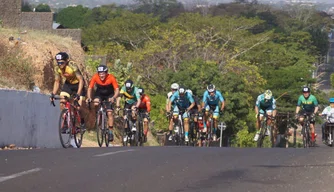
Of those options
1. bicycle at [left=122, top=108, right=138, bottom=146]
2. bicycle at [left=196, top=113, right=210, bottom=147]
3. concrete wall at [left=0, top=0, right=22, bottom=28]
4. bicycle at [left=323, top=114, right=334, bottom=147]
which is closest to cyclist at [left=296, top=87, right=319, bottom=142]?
bicycle at [left=323, top=114, right=334, bottom=147]

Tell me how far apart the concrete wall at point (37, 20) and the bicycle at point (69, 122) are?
24.9m

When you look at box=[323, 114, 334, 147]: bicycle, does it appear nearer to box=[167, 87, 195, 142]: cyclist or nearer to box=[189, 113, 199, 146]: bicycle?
box=[189, 113, 199, 146]: bicycle

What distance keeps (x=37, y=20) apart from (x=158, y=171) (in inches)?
1316

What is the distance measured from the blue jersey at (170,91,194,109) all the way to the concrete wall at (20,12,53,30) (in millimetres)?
18934

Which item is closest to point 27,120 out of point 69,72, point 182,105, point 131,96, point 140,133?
point 69,72

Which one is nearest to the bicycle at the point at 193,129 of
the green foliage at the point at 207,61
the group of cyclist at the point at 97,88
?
the group of cyclist at the point at 97,88

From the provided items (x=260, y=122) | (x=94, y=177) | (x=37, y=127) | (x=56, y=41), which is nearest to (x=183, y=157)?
(x=94, y=177)

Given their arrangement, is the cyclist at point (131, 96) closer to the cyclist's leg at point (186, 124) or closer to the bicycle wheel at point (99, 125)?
the cyclist's leg at point (186, 124)

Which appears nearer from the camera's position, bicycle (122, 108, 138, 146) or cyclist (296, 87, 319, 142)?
bicycle (122, 108, 138, 146)

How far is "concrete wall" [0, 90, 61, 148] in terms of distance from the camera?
1816 centimetres

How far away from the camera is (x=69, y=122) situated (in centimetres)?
1783

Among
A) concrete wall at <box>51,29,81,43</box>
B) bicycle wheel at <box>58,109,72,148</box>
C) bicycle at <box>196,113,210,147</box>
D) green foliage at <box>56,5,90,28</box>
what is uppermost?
green foliage at <box>56,5,90,28</box>

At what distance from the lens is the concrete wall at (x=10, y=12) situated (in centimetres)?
3766

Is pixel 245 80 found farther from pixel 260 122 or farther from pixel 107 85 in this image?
pixel 107 85
